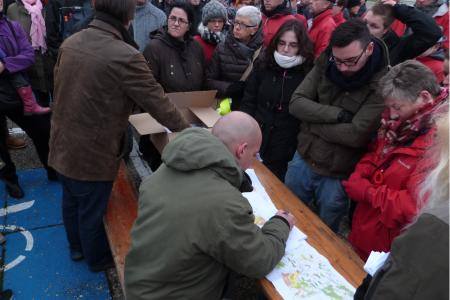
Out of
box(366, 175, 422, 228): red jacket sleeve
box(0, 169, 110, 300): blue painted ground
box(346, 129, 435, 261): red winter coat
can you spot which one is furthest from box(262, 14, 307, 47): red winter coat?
box(0, 169, 110, 300): blue painted ground

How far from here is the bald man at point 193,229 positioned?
4.70 ft

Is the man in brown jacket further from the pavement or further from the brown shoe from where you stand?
the brown shoe

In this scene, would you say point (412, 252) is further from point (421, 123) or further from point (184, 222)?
point (421, 123)

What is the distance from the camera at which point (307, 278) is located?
171 cm

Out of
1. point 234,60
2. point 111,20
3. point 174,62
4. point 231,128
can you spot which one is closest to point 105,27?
point 111,20

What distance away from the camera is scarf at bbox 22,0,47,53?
14.2 ft

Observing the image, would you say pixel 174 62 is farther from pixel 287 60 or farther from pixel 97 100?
pixel 97 100

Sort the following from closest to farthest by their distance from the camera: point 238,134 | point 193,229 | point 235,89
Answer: point 193,229, point 238,134, point 235,89

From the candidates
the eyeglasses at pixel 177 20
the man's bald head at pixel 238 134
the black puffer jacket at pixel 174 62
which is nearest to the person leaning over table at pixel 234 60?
the black puffer jacket at pixel 174 62

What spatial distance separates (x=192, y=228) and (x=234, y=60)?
94.2 inches

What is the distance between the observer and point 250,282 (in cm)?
293

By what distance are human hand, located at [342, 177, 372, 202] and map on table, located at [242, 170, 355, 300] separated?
49cm

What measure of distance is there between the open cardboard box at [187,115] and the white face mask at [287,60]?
627 millimetres

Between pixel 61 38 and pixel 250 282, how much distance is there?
3.59 metres
